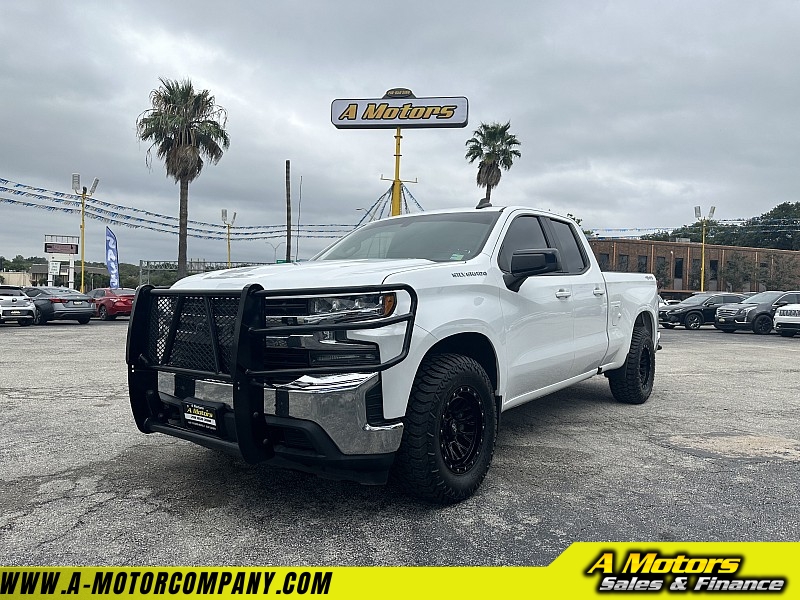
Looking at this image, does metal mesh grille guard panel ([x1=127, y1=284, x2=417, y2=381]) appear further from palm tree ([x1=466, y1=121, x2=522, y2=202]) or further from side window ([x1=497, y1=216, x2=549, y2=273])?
palm tree ([x1=466, y1=121, x2=522, y2=202])

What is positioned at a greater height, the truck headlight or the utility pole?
the utility pole

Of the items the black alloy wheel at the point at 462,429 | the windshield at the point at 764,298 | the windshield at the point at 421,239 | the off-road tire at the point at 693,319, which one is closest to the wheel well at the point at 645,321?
the windshield at the point at 421,239

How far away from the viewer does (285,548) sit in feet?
9.91

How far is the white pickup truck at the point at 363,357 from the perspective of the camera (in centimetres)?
312

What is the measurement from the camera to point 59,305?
67.4ft

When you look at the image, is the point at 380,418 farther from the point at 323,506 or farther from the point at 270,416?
the point at 323,506

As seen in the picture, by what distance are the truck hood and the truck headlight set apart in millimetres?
92

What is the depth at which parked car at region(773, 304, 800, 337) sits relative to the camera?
19141 millimetres

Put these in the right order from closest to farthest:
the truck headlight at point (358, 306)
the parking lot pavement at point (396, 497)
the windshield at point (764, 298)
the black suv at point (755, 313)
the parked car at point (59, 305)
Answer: the parking lot pavement at point (396, 497)
the truck headlight at point (358, 306)
the parked car at point (59, 305)
the black suv at point (755, 313)
the windshield at point (764, 298)

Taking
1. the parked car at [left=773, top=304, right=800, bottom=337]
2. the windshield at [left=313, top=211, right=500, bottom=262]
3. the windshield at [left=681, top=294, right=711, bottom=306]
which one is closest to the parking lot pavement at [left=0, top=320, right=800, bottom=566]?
the windshield at [left=313, top=211, right=500, bottom=262]

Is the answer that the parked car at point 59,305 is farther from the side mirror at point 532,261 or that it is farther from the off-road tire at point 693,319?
the off-road tire at point 693,319

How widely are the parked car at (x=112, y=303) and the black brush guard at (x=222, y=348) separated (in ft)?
71.7

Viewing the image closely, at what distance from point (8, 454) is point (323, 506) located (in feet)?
8.64

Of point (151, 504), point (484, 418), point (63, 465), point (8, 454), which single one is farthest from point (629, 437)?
point (8, 454)
